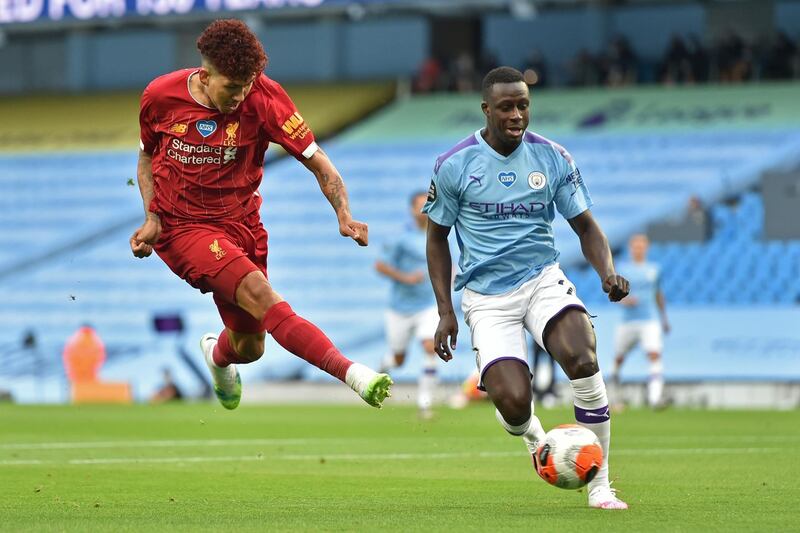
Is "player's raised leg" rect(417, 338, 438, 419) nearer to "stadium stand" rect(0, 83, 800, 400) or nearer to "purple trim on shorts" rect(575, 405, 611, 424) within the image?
"stadium stand" rect(0, 83, 800, 400)

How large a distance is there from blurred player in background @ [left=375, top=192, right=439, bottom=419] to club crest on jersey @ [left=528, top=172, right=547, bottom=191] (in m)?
9.71

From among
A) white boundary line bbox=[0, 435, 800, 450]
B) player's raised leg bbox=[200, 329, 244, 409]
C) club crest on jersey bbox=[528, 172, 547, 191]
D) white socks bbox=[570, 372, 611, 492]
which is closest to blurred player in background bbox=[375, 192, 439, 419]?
white boundary line bbox=[0, 435, 800, 450]

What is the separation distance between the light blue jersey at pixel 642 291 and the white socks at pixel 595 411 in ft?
39.1

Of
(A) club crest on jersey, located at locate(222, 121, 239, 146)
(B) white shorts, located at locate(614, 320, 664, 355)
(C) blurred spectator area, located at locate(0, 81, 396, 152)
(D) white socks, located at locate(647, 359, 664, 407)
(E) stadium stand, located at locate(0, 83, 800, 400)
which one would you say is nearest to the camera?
(A) club crest on jersey, located at locate(222, 121, 239, 146)

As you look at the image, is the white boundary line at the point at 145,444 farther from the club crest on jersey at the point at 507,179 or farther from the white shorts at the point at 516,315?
the club crest on jersey at the point at 507,179

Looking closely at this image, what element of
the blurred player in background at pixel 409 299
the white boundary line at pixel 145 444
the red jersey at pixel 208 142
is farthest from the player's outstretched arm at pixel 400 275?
the red jersey at pixel 208 142

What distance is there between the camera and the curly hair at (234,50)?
7.71 m

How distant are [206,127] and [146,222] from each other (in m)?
0.63

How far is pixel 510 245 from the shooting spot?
7812 mm

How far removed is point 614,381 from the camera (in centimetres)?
2031

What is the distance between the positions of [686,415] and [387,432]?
4.91 m

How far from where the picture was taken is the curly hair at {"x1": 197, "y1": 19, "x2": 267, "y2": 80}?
7.71 meters

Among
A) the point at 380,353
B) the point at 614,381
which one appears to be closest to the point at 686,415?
the point at 614,381

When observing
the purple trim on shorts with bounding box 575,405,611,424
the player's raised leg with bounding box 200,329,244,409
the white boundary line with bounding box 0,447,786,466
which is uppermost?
the purple trim on shorts with bounding box 575,405,611,424
